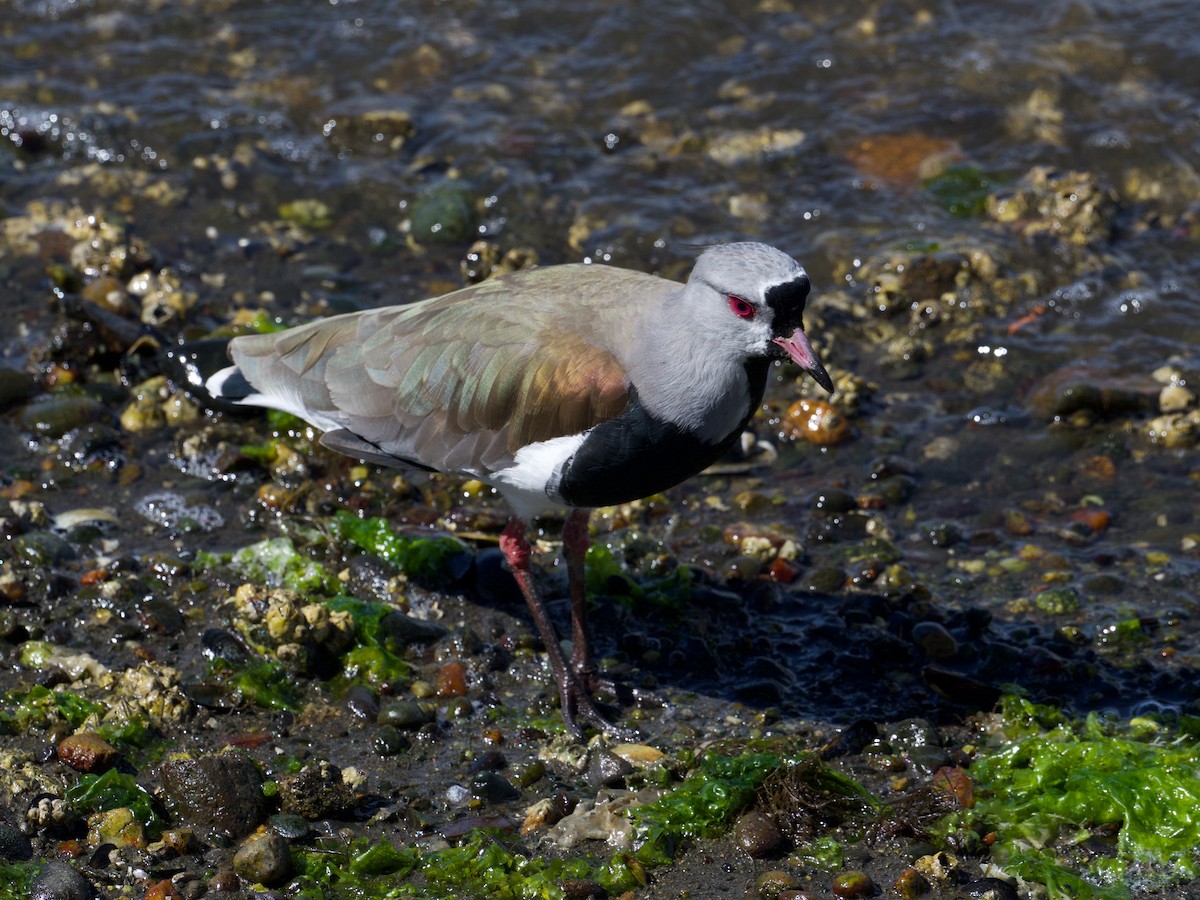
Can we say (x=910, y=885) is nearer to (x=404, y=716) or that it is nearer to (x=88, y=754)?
(x=404, y=716)

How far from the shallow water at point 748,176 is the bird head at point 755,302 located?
1.75 m

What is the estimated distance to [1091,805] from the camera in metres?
4.85

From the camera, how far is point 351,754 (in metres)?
5.18

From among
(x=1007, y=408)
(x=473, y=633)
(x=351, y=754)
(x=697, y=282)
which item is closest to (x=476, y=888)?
(x=351, y=754)

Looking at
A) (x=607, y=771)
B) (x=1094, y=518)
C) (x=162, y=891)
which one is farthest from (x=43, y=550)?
(x=1094, y=518)

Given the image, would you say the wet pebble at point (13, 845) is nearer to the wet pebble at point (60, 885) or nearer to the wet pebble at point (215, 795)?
the wet pebble at point (60, 885)

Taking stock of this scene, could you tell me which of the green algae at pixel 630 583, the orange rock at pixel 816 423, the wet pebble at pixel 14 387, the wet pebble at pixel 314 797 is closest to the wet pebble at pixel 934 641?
the green algae at pixel 630 583

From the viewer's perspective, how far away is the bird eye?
4902 mm

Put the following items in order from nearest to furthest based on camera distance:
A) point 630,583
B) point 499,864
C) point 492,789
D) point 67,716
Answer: point 499,864 < point 492,789 < point 67,716 < point 630,583

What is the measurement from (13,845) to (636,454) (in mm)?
2654

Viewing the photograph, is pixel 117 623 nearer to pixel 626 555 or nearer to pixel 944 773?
pixel 626 555

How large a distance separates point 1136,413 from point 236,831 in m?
5.32

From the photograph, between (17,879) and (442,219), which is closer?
(17,879)

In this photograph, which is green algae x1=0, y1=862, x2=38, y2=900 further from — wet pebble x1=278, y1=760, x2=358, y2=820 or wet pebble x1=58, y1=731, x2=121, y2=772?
wet pebble x1=278, y1=760, x2=358, y2=820
